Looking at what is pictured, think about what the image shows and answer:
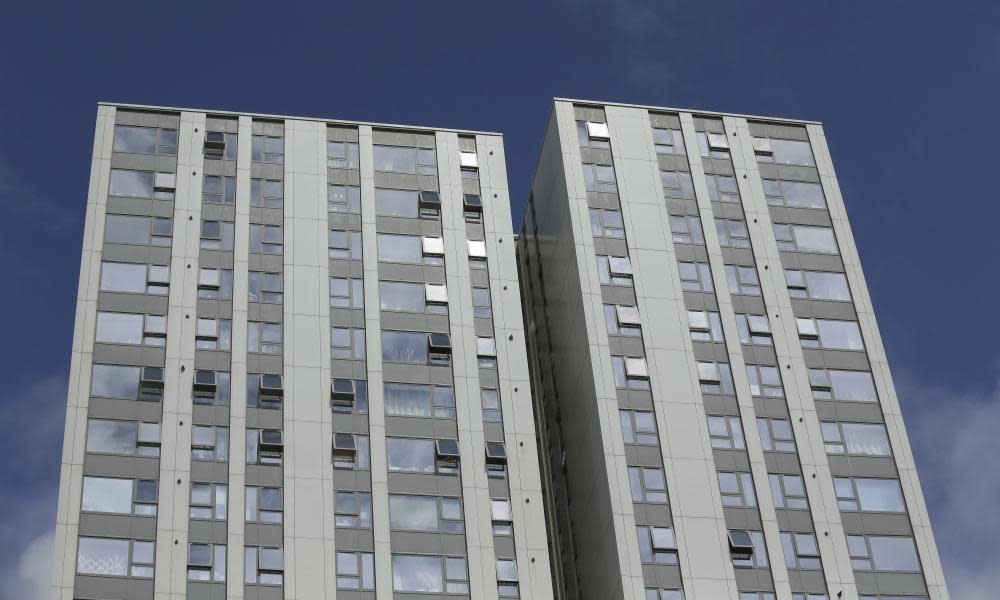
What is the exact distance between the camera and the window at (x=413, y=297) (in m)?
65.8

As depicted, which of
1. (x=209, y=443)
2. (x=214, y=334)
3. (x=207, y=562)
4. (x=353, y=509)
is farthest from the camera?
(x=214, y=334)

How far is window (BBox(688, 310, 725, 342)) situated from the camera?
6594cm

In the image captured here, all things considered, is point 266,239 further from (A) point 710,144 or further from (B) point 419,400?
(A) point 710,144

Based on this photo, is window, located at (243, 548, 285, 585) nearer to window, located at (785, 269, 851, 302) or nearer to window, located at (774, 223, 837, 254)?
window, located at (785, 269, 851, 302)

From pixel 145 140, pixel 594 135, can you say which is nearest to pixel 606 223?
pixel 594 135

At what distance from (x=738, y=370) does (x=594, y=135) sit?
546 inches

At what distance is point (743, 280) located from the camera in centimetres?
6831

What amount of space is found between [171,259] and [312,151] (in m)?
8.85

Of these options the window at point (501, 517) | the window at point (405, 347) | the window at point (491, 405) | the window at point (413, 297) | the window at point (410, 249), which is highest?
the window at point (410, 249)

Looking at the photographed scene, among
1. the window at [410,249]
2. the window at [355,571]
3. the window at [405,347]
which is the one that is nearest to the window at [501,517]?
the window at [355,571]

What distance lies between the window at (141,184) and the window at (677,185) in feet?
71.9

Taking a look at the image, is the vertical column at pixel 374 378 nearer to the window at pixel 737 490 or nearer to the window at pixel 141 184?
the window at pixel 141 184

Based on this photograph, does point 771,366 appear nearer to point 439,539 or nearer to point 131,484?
point 439,539

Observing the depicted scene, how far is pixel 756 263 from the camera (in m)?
68.9
